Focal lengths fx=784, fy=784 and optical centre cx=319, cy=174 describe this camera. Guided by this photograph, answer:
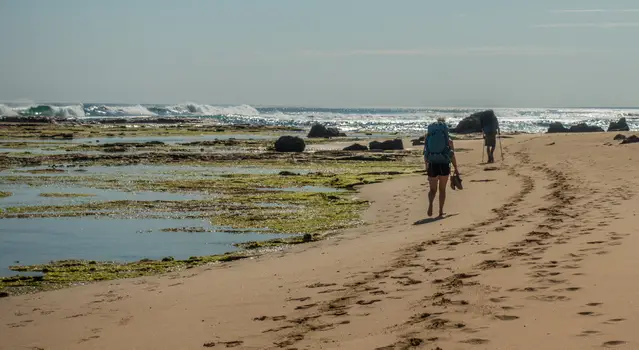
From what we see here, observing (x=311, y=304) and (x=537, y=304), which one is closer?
(x=537, y=304)

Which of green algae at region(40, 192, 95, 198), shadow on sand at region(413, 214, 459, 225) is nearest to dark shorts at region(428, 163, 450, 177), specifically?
shadow on sand at region(413, 214, 459, 225)

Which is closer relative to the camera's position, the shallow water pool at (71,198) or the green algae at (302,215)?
the green algae at (302,215)

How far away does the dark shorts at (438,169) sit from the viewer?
1535 cm

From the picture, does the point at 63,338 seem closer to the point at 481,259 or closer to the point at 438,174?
the point at 481,259

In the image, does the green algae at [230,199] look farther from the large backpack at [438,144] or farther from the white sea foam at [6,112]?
the white sea foam at [6,112]

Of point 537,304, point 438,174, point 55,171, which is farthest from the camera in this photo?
point 55,171

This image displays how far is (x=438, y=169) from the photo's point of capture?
15.4 metres

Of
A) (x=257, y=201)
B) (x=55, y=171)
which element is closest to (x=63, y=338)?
(x=257, y=201)

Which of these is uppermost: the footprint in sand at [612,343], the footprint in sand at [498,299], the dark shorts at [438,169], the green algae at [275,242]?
the dark shorts at [438,169]

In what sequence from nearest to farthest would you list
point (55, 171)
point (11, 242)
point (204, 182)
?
1. point (11, 242)
2. point (204, 182)
3. point (55, 171)

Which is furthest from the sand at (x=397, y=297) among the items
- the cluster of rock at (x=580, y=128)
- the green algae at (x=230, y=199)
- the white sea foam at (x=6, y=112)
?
the white sea foam at (x=6, y=112)

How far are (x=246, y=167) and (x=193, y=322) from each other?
24.0m

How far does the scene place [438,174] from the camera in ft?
50.4

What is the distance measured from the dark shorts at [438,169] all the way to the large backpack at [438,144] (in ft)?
0.36
